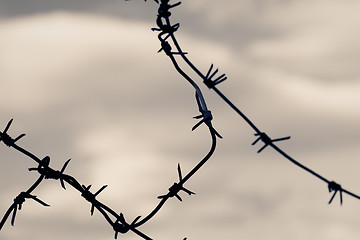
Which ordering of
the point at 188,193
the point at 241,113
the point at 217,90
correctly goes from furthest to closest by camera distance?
the point at 188,193 < the point at 217,90 < the point at 241,113

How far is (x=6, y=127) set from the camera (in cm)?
340

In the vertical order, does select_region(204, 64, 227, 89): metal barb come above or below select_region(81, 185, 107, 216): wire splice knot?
above

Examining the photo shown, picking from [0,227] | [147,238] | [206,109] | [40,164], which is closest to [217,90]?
[206,109]

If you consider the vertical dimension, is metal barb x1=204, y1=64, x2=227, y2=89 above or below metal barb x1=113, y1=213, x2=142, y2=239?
above

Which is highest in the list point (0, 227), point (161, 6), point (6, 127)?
point (161, 6)

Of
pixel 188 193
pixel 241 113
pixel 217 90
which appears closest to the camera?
pixel 241 113

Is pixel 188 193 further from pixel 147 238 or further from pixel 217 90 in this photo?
pixel 217 90

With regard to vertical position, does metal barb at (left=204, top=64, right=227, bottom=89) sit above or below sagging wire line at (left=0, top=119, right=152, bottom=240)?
above

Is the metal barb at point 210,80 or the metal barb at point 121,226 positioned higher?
the metal barb at point 210,80

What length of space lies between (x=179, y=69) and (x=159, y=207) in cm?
63

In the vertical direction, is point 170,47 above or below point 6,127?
above

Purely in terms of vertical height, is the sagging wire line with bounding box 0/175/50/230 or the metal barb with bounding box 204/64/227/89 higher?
the metal barb with bounding box 204/64/227/89

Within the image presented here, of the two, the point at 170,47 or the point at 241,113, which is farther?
the point at 170,47

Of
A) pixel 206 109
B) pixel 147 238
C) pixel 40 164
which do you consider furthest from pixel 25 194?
pixel 206 109
